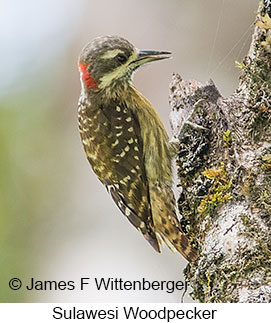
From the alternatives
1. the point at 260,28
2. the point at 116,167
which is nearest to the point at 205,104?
the point at 260,28

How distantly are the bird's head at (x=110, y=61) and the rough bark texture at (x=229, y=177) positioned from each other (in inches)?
11.5

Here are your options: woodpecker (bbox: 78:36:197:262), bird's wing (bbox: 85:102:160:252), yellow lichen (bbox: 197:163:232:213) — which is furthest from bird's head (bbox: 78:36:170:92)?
yellow lichen (bbox: 197:163:232:213)

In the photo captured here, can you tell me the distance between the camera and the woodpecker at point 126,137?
9.69ft

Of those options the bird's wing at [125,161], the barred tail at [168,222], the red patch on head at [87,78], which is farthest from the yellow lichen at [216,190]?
the red patch on head at [87,78]

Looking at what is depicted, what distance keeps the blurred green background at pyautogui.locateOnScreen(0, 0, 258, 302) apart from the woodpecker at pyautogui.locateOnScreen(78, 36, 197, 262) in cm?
73

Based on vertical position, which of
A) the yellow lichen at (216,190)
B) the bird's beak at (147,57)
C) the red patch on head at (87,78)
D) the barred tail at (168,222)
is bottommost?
the barred tail at (168,222)

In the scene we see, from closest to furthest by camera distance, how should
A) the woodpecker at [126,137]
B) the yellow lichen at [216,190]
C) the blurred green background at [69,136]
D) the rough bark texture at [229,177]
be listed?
the rough bark texture at [229,177] < the yellow lichen at [216,190] < the woodpecker at [126,137] < the blurred green background at [69,136]

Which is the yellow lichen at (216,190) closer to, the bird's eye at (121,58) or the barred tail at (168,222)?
the barred tail at (168,222)

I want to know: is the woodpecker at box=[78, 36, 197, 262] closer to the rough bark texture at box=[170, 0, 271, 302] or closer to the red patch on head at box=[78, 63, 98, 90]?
the red patch on head at box=[78, 63, 98, 90]

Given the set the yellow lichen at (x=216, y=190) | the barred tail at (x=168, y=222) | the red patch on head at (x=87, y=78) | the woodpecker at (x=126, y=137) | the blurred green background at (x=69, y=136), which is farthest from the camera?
the blurred green background at (x=69, y=136)

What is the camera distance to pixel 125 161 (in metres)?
3.00

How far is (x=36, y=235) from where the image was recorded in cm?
484

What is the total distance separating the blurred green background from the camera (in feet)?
13.4

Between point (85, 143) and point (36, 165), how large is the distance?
192 cm
